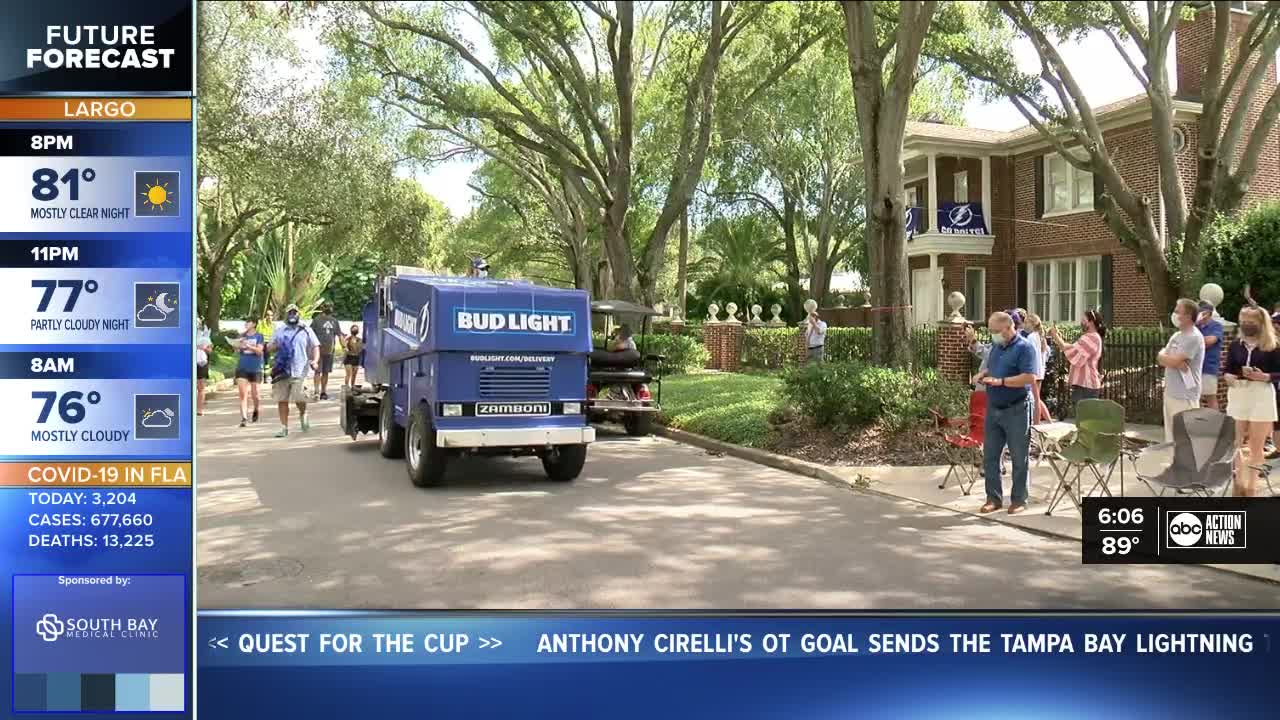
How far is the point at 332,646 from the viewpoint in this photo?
2779mm

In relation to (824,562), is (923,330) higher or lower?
higher

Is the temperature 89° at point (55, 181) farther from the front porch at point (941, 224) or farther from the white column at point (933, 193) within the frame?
the white column at point (933, 193)

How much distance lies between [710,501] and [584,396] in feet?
7.70

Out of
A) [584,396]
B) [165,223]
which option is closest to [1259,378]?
[165,223]

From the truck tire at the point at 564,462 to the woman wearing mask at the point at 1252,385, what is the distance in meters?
4.63

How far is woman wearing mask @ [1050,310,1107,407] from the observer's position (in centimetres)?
614

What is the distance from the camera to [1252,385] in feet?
11.8

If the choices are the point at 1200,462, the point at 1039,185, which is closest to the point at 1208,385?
the point at 1200,462

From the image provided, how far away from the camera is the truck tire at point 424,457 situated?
7.54 metres

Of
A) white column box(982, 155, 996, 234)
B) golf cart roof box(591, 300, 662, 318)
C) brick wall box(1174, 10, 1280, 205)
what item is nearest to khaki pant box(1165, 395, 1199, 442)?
brick wall box(1174, 10, 1280, 205)

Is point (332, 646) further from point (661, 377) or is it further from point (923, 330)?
point (661, 377)

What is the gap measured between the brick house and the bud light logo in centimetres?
285

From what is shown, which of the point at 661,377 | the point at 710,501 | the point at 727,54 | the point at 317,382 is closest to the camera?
the point at 727,54

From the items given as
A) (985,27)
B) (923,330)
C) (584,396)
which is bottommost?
(584,396)
